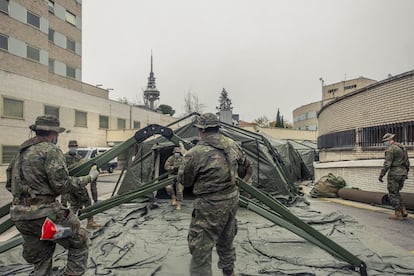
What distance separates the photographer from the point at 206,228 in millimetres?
3076

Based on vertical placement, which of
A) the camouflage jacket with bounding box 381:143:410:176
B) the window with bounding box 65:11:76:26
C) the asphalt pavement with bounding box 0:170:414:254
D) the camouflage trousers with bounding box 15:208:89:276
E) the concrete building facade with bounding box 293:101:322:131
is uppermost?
the window with bounding box 65:11:76:26

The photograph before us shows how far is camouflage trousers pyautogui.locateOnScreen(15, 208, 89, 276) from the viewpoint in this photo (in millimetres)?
2795

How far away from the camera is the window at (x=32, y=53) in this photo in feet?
71.3

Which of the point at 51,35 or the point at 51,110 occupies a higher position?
the point at 51,35

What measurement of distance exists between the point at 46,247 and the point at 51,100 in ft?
68.3

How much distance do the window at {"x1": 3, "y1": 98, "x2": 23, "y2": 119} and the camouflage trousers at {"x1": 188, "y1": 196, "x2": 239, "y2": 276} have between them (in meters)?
19.0

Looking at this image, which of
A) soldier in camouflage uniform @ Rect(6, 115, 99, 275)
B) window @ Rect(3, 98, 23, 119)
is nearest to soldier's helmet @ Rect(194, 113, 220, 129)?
soldier in camouflage uniform @ Rect(6, 115, 99, 275)

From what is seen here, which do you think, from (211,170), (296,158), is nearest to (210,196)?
(211,170)

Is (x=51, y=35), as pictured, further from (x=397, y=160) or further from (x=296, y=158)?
(x=397, y=160)

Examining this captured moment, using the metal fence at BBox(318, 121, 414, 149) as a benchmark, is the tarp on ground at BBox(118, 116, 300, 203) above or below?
below

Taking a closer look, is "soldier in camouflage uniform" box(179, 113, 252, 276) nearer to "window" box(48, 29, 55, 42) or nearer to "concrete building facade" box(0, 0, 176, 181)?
"concrete building facade" box(0, 0, 176, 181)

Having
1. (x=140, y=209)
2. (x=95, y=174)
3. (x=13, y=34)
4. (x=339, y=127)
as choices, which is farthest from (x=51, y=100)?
(x=95, y=174)

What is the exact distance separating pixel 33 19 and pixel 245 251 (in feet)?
80.3

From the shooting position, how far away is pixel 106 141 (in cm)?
2716
